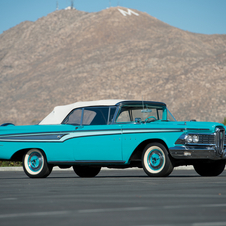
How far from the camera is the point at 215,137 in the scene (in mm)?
11219

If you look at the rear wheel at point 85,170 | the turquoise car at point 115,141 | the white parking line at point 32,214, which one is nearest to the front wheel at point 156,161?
the turquoise car at point 115,141

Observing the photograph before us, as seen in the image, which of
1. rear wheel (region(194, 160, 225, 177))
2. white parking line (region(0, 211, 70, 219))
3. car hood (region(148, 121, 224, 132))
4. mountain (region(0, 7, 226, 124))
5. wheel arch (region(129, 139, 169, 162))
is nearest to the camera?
white parking line (region(0, 211, 70, 219))

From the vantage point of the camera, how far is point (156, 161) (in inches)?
442

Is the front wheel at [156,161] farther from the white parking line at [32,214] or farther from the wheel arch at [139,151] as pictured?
the white parking line at [32,214]

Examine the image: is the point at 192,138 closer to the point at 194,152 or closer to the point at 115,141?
the point at 194,152

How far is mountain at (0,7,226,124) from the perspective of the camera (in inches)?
2958

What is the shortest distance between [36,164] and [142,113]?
10.2 ft

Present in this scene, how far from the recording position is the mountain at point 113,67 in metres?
75.1

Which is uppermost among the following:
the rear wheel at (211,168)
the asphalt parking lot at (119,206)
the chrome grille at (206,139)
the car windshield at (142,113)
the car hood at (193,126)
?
the car windshield at (142,113)

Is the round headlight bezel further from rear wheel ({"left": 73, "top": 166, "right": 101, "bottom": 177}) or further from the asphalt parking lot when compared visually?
rear wheel ({"left": 73, "top": 166, "right": 101, "bottom": 177})

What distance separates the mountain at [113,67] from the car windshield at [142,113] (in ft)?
180

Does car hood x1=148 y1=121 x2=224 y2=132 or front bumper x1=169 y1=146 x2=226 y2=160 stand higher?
car hood x1=148 y1=121 x2=224 y2=132

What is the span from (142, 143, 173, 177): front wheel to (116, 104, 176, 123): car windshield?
2.96ft

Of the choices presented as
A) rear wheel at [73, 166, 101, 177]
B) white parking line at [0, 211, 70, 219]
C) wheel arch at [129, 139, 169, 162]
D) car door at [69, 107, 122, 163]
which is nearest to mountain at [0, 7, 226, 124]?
rear wheel at [73, 166, 101, 177]
